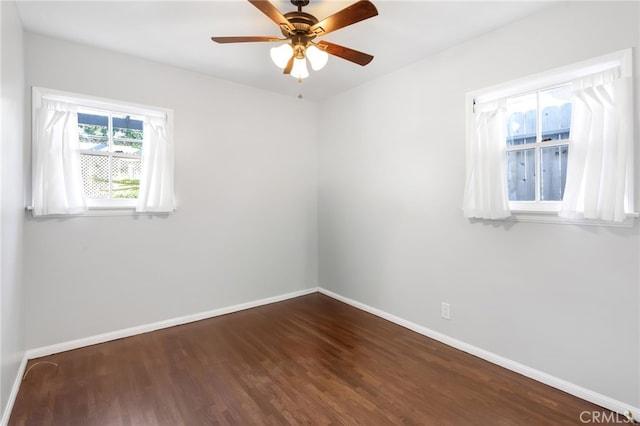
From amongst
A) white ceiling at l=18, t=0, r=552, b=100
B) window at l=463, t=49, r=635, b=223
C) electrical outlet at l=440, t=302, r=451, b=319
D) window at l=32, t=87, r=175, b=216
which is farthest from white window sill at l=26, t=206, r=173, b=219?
window at l=463, t=49, r=635, b=223

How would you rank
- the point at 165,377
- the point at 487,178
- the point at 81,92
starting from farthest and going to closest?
the point at 81,92 < the point at 487,178 < the point at 165,377

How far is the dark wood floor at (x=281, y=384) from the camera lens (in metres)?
1.90

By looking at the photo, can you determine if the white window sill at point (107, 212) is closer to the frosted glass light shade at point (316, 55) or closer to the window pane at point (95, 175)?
the window pane at point (95, 175)

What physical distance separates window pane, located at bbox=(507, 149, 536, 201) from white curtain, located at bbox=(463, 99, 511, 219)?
125mm

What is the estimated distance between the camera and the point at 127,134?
309cm

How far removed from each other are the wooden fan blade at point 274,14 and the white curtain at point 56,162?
208 cm

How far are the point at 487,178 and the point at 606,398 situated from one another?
163 centimetres

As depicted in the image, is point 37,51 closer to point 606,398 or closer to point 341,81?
point 341,81

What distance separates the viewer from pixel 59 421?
1.87 meters

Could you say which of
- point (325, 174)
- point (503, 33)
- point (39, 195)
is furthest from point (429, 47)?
point (39, 195)

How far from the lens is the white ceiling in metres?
2.21

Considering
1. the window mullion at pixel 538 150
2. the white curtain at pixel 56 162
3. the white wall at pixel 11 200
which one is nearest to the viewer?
the white wall at pixel 11 200

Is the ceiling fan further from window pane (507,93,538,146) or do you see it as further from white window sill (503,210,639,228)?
white window sill (503,210,639,228)

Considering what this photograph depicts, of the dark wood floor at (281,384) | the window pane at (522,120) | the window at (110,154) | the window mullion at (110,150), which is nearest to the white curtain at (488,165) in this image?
the window pane at (522,120)
